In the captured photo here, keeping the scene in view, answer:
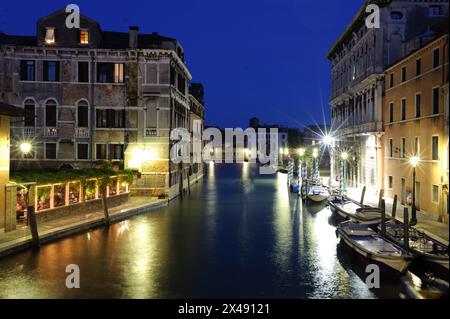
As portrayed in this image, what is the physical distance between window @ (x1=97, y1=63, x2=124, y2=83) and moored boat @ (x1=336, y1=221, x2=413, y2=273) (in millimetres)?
20092

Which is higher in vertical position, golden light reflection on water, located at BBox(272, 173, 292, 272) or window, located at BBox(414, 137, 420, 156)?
window, located at BBox(414, 137, 420, 156)

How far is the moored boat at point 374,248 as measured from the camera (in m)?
16.1

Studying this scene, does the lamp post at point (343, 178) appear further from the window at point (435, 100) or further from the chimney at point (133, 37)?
the chimney at point (133, 37)

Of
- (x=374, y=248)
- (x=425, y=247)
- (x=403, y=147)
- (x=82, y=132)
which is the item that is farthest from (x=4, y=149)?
(x=403, y=147)

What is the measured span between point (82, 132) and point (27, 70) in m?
5.55

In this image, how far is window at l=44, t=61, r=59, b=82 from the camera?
34750 millimetres

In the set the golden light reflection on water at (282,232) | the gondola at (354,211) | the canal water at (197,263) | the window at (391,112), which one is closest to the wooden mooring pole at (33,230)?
the canal water at (197,263)

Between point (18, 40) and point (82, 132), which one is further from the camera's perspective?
point (18, 40)

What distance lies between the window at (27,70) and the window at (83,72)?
3.03 meters

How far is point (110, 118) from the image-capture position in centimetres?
3550

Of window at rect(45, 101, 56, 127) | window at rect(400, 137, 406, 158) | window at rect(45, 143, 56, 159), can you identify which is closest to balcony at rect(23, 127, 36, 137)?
window at rect(45, 101, 56, 127)

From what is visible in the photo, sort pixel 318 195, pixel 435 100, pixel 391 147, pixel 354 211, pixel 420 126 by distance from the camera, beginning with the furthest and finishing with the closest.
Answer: pixel 318 195 < pixel 391 147 < pixel 354 211 < pixel 420 126 < pixel 435 100

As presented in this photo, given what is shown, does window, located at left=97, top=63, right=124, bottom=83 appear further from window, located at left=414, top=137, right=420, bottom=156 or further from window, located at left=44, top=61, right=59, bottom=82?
window, located at left=414, top=137, right=420, bottom=156

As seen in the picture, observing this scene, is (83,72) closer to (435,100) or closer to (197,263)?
(197,263)
